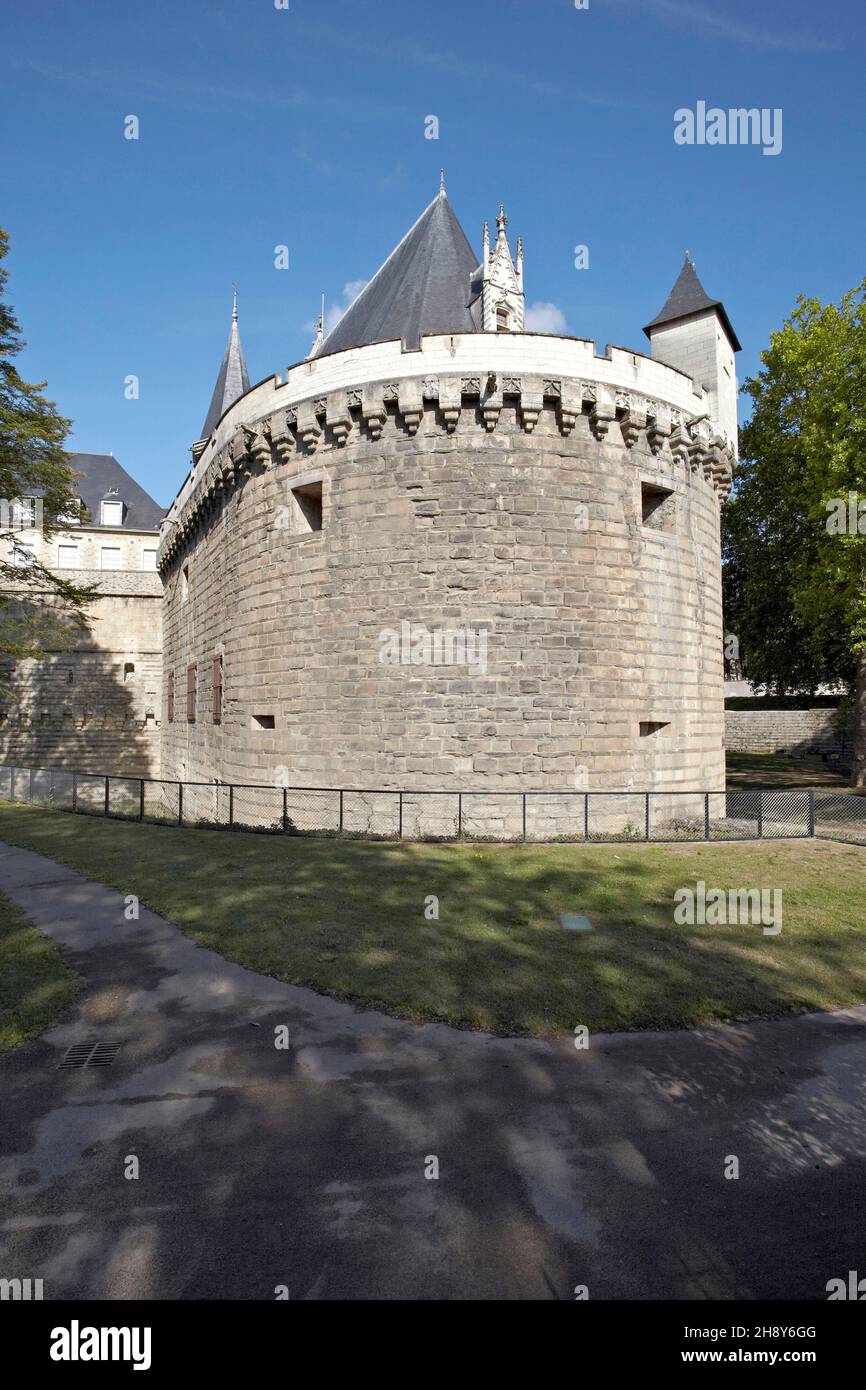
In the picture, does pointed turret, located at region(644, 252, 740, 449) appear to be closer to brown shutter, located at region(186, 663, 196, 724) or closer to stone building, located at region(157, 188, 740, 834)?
stone building, located at region(157, 188, 740, 834)

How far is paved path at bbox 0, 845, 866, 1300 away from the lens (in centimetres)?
291

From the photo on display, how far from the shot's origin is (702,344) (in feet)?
55.1

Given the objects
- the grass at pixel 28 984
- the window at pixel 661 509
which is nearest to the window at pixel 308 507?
the window at pixel 661 509

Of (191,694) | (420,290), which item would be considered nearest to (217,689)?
(191,694)

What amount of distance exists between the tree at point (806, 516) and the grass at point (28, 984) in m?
19.3

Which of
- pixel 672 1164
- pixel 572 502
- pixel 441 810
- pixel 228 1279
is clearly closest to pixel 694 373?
pixel 572 502

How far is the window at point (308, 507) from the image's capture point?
1455cm

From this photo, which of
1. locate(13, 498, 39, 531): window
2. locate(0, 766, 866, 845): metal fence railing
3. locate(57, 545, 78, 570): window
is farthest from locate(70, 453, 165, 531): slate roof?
locate(0, 766, 866, 845): metal fence railing

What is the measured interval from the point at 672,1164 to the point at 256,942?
4291 mm

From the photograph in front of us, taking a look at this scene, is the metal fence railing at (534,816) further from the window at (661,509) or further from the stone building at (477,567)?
the window at (661,509)

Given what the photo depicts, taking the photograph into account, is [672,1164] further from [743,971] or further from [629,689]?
[629,689]

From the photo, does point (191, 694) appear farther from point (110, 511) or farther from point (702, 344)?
point (110, 511)

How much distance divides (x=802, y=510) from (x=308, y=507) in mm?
18828

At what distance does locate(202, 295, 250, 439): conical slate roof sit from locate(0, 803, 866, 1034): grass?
2257 centimetres
